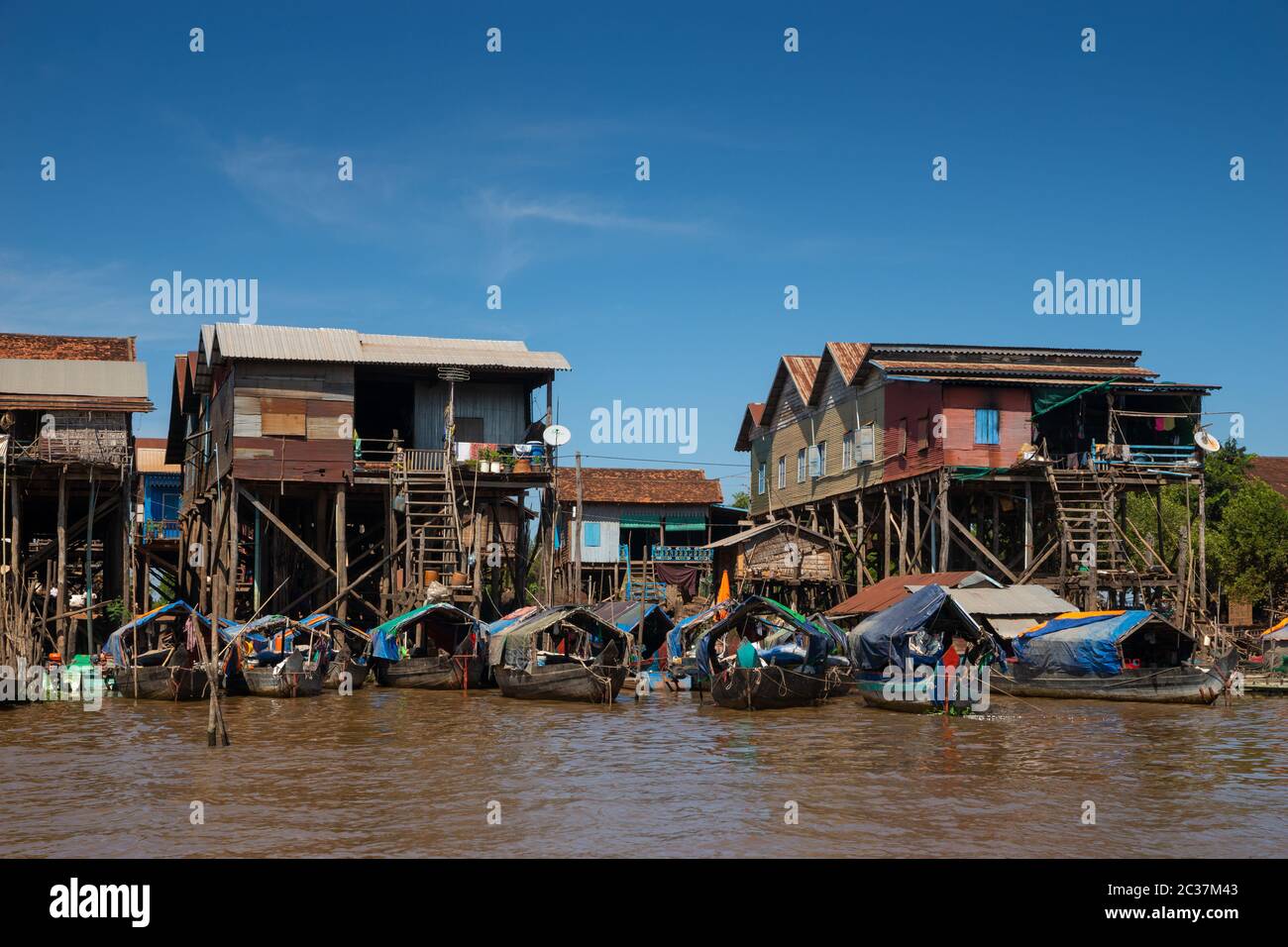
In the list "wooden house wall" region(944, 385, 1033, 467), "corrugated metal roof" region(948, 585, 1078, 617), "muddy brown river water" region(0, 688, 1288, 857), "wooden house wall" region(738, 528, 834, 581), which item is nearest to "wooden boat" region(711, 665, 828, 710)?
"muddy brown river water" region(0, 688, 1288, 857)

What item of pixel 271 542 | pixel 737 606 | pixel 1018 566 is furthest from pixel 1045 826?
pixel 271 542

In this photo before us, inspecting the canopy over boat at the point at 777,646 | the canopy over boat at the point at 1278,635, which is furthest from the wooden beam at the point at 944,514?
the canopy over boat at the point at 1278,635

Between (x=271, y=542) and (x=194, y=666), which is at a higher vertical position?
(x=271, y=542)

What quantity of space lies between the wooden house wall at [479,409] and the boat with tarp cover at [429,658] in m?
5.93

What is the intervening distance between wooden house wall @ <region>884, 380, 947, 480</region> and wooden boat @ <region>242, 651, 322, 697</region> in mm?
17677

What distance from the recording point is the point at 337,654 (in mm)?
33688

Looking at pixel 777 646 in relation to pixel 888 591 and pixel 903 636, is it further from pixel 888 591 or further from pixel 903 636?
pixel 888 591

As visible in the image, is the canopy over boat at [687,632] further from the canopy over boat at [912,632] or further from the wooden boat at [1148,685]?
the wooden boat at [1148,685]

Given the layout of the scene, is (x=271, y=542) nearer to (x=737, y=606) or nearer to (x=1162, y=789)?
(x=737, y=606)

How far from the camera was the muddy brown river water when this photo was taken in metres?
14.4

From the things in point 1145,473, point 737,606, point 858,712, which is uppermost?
point 1145,473

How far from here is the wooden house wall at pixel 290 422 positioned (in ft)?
119
